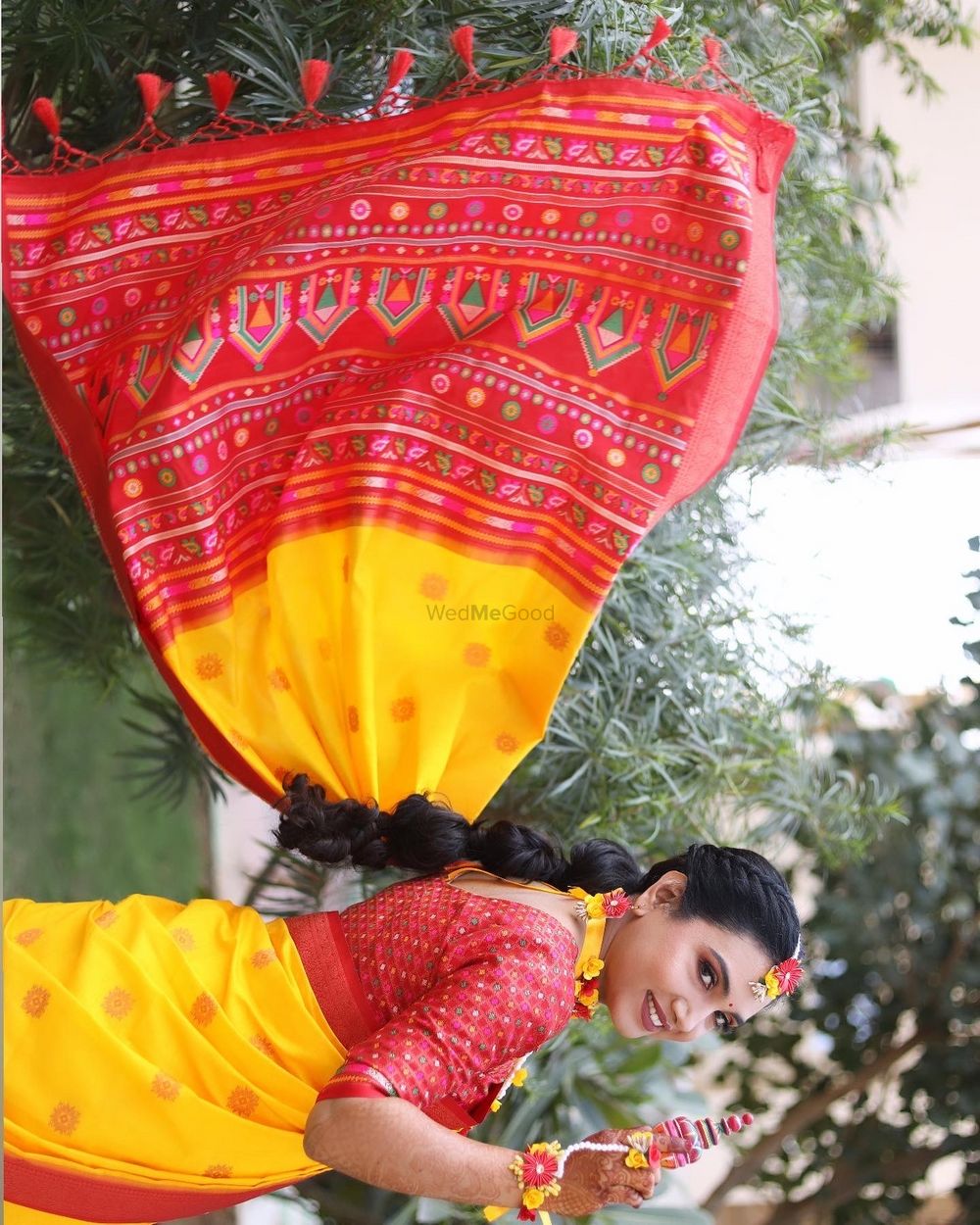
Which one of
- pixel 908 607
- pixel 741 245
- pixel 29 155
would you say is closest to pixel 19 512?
pixel 29 155

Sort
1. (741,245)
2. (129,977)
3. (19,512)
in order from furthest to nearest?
(19,512), (741,245), (129,977)

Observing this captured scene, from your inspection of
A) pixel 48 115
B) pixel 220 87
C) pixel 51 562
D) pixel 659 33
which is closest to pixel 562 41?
pixel 659 33

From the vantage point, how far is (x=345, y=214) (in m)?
1.20

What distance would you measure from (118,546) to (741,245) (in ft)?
2.21

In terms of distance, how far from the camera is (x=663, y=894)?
1.12 m

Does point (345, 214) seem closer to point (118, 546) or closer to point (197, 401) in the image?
point (197, 401)

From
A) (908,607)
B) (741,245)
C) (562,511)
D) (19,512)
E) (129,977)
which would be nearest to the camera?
(129,977)

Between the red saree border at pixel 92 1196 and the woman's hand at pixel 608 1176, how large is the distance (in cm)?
34

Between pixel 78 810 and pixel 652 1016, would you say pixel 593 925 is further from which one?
pixel 78 810

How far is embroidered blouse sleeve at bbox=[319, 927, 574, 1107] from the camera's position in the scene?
910 mm

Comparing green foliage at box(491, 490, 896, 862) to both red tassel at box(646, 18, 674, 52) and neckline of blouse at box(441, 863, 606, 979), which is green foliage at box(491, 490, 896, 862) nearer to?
neckline of blouse at box(441, 863, 606, 979)

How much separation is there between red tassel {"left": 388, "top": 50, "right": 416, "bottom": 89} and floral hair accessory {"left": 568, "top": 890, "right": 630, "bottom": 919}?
2.67ft

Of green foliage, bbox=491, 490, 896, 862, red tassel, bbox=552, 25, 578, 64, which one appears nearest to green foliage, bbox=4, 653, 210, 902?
green foliage, bbox=491, 490, 896, 862

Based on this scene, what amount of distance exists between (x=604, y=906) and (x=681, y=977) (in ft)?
0.30
